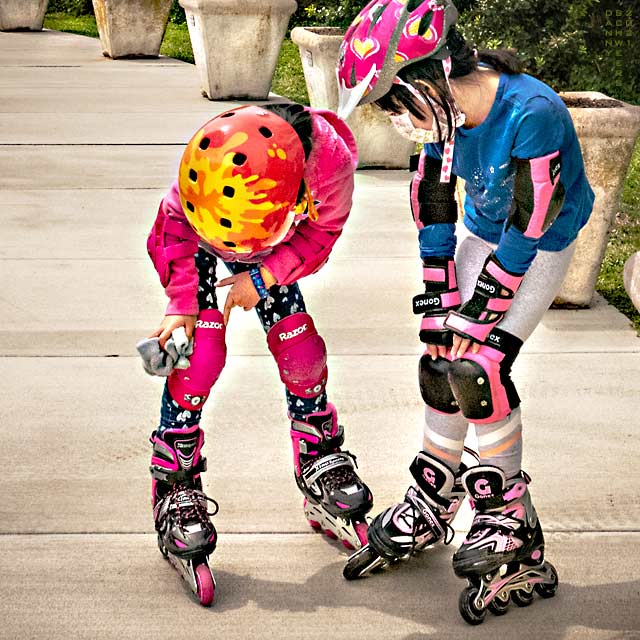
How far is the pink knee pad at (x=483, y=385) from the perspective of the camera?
8.98 feet

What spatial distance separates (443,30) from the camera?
8.40 feet

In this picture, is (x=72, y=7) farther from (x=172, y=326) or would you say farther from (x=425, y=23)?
(x=425, y=23)

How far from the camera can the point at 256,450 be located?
151 inches

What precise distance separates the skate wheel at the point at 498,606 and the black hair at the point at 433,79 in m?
1.23

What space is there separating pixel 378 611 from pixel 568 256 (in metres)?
1.08

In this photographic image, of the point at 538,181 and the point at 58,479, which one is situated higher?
the point at 538,181

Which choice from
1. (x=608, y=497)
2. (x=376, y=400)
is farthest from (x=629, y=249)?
(x=608, y=497)

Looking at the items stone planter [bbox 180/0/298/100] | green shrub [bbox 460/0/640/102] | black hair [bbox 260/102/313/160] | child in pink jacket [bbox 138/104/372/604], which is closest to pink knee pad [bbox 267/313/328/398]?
child in pink jacket [bbox 138/104/372/604]

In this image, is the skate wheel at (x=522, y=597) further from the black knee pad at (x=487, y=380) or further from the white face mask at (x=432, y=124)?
the white face mask at (x=432, y=124)

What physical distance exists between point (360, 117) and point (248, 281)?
197 inches

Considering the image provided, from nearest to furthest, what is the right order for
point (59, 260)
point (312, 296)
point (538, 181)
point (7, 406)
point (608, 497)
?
point (538, 181), point (608, 497), point (7, 406), point (312, 296), point (59, 260)

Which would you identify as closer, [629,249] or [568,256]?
[568,256]

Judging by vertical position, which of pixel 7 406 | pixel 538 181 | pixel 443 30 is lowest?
pixel 7 406

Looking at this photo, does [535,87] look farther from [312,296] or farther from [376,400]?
[312,296]
